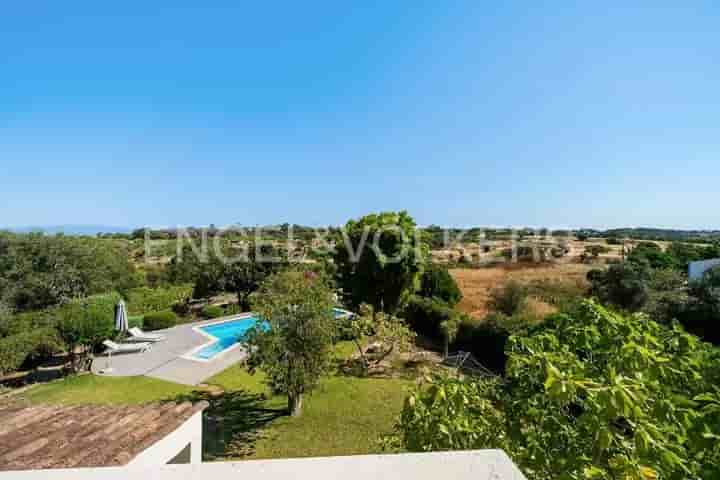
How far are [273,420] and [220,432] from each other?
1.39 m

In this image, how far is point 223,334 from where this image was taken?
62.7ft

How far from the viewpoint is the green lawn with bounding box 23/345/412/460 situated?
332 inches

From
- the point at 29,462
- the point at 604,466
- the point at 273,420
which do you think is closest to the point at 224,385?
the point at 273,420

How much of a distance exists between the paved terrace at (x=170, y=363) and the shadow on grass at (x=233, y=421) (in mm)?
1527

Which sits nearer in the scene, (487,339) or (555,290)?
(487,339)

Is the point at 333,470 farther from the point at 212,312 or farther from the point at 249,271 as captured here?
the point at 249,271

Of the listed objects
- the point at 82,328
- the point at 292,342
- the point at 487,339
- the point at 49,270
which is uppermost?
the point at 49,270

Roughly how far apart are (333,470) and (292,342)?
825 centimetres

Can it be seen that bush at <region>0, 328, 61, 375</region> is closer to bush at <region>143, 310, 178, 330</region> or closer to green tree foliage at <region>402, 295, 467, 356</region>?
bush at <region>143, 310, 178, 330</region>

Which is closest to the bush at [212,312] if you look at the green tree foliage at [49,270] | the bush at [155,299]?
the bush at [155,299]

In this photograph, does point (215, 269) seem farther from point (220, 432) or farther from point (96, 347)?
point (220, 432)

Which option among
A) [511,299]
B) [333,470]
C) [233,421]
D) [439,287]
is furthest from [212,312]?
[333,470]

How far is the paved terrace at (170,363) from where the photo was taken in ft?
42.3

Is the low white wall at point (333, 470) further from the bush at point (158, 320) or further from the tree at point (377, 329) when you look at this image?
the bush at point (158, 320)
